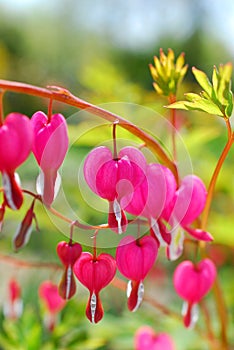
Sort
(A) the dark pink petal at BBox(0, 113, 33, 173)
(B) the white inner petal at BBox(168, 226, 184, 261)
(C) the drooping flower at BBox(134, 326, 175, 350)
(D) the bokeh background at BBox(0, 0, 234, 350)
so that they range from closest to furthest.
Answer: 1. (A) the dark pink petal at BBox(0, 113, 33, 173)
2. (B) the white inner petal at BBox(168, 226, 184, 261)
3. (C) the drooping flower at BBox(134, 326, 175, 350)
4. (D) the bokeh background at BBox(0, 0, 234, 350)

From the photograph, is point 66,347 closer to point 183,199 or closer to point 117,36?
point 183,199

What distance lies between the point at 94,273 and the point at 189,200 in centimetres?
22

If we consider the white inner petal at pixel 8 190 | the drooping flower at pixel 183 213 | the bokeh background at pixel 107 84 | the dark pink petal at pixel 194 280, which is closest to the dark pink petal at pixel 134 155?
the drooping flower at pixel 183 213

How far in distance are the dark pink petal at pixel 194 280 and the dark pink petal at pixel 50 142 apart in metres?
0.45

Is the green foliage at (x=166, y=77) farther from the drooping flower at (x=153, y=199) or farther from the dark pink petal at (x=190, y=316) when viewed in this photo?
the dark pink petal at (x=190, y=316)

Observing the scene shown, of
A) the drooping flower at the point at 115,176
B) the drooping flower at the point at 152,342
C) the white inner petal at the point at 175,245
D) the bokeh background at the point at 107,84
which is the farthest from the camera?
the bokeh background at the point at 107,84

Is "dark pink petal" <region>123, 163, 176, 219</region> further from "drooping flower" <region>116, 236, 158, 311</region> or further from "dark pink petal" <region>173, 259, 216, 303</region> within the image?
"dark pink petal" <region>173, 259, 216, 303</region>

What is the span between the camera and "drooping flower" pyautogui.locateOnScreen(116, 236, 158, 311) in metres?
0.99

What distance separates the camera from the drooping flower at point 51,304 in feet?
5.23

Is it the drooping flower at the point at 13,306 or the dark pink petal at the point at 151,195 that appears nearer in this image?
the dark pink petal at the point at 151,195

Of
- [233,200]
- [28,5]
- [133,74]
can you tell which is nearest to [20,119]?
[233,200]

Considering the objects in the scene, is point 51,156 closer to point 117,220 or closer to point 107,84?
point 117,220

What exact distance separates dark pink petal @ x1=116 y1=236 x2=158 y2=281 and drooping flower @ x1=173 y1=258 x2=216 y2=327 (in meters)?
0.21

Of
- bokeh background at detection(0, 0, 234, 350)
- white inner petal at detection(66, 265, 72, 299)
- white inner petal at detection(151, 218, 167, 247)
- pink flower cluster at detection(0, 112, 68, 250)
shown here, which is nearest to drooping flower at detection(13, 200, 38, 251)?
pink flower cluster at detection(0, 112, 68, 250)
